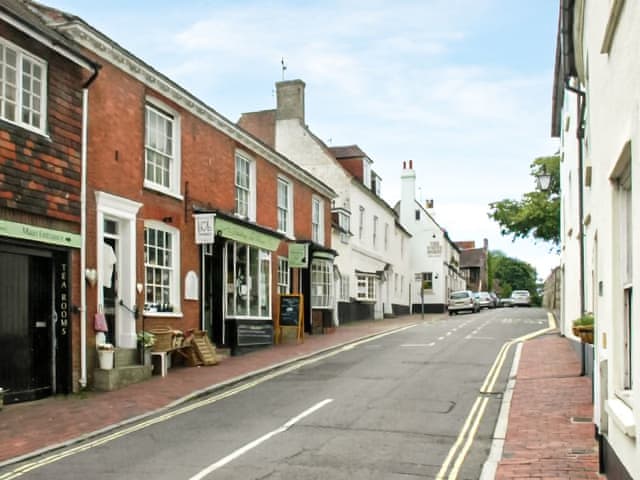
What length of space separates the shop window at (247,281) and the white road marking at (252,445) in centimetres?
818

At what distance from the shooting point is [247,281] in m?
20.5

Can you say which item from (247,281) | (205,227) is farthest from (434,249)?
(205,227)

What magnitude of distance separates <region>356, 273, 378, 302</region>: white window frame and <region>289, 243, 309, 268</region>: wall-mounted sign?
42.8 feet

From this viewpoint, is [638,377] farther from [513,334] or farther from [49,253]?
[513,334]

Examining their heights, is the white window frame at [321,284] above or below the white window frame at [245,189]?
below


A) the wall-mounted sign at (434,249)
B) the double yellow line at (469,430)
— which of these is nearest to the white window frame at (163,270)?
the double yellow line at (469,430)

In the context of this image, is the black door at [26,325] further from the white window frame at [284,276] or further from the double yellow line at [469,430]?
the white window frame at [284,276]

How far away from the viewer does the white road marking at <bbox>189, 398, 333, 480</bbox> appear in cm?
764

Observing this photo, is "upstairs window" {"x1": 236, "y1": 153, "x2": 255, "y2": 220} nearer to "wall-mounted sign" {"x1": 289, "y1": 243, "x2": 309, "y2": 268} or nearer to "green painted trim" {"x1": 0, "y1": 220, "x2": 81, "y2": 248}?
"wall-mounted sign" {"x1": 289, "y1": 243, "x2": 309, "y2": 268}

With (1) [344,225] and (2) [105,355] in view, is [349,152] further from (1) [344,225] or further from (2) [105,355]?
(2) [105,355]

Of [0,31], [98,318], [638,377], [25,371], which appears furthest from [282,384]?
[638,377]

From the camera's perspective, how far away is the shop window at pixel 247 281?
64.0 feet

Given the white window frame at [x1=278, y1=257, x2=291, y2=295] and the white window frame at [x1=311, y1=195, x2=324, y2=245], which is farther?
the white window frame at [x1=311, y1=195, x2=324, y2=245]

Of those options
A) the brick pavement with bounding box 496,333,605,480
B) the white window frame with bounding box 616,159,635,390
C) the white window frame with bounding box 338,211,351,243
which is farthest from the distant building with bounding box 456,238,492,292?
the white window frame with bounding box 616,159,635,390
